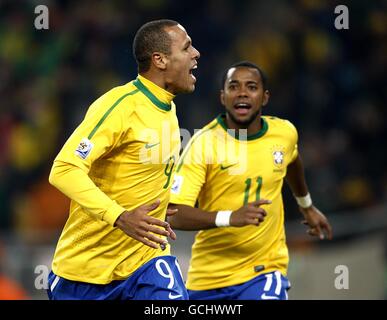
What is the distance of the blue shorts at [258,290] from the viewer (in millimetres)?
7246

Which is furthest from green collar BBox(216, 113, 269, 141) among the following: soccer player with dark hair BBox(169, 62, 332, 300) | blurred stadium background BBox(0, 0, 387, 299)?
blurred stadium background BBox(0, 0, 387, 299)

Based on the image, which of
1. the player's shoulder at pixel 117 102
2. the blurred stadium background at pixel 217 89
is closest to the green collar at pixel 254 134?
the player's shoulder at pixel 117 102

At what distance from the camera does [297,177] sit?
7.95 metres

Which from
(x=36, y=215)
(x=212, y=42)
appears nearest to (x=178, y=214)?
(x=36, y=215)

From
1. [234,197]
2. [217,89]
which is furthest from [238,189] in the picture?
[217,89]

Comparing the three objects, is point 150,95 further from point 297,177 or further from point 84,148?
point 297,177

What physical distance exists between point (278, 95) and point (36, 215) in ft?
10.9

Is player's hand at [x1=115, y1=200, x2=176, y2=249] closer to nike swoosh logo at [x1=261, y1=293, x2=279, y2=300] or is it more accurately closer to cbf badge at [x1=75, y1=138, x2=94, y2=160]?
cbf badge at [x1=75, y1=138, x2=94, y2=160]

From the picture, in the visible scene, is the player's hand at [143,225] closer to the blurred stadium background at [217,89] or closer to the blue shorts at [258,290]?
the blue shorts at [258,290]

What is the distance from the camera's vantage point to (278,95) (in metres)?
13.0

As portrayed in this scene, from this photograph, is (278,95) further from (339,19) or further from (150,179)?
(150,179)

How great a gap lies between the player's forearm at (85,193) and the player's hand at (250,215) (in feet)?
3.91

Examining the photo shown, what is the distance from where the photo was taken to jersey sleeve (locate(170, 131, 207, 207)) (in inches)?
282

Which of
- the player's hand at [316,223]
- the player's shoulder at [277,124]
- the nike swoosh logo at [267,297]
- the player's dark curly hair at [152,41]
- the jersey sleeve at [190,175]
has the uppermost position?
the player's dark curly hair at [152,41]
